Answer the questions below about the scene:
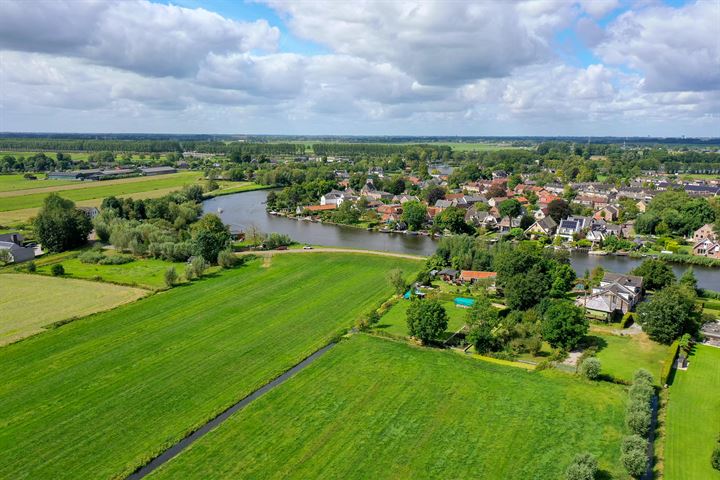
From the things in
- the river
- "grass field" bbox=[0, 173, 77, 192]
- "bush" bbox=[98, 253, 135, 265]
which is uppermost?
"grass field" bbox=[0, 173, 77, 192]

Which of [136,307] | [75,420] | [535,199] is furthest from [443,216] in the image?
[75,420]

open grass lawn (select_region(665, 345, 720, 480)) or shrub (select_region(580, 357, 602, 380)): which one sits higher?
shrub (select_region(580, 357, 602, 380))

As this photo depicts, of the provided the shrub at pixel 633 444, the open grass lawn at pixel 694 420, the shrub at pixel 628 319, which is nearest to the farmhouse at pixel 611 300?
the shrub at pixel 628 319

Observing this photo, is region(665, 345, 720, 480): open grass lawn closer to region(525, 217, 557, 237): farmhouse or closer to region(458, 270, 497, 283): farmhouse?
region(458, 270, 497, 283): farmhouse

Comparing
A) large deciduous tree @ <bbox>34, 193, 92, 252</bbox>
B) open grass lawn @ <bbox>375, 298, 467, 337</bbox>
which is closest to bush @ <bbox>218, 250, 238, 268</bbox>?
open grass lawn @ <bbox>375, 298, 467, 337</bbox>

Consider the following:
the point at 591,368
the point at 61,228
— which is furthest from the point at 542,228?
the point at 61,228
